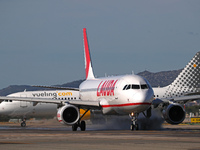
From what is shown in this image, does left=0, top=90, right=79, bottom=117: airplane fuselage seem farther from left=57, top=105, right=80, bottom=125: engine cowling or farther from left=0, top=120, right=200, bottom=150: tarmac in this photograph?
left=0, top=120, right=200, bottom=150: tarmac

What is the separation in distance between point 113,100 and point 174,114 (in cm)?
477

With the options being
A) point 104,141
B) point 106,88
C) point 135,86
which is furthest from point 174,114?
point 104,141

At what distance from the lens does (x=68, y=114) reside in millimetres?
39500

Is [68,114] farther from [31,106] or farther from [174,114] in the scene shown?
[31,106]

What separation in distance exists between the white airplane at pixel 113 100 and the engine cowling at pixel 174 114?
2695 millimetres

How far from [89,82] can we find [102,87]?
5102 mm

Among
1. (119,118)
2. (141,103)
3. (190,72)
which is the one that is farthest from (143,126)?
(190,72)

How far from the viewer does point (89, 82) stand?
46875 mm

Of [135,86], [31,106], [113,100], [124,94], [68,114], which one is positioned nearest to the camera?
[135,86]

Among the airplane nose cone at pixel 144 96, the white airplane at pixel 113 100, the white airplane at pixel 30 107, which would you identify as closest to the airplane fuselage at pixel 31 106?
the white airplane at pixel 30 107

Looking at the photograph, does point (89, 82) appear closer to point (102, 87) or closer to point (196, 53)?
point (102, 87)

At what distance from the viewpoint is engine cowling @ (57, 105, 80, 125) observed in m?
38.9

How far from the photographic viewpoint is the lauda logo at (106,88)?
3960 cm

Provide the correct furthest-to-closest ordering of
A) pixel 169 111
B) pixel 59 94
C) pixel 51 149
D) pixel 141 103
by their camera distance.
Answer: pixel 59 94, pixel 169 111, pixel 141 103, pixel 51 149
